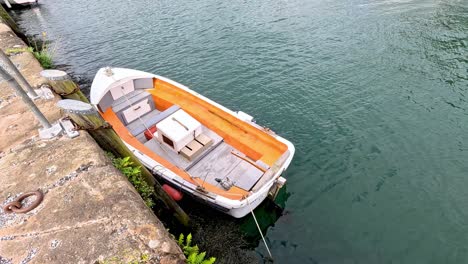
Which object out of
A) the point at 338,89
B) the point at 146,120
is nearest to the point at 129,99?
the point at 146,120

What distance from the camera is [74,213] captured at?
5.66 metres

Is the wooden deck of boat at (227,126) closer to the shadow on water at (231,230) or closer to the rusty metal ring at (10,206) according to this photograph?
the shadow on water at (231,230)

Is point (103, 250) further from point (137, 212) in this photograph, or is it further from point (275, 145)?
point (275, 145)

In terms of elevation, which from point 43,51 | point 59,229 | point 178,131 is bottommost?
point 178,131

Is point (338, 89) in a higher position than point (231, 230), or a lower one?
higher

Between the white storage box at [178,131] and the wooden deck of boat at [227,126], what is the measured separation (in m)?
1.12

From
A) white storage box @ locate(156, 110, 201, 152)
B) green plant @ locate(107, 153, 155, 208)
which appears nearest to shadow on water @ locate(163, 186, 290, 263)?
green plant @ locate(107, 153, 155, 208)

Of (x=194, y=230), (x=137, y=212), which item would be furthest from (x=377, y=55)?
(x=137, y=212)

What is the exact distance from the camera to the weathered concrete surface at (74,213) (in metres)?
5.04

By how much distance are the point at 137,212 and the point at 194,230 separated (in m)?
4.52

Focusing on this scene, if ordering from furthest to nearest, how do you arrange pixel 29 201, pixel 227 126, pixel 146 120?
1. pixel 146 120
2. pixel 227 126
3. pixel 29 201

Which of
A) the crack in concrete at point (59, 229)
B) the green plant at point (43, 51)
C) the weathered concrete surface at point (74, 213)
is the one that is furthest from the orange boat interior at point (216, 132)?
the green plant at point (43, 51)

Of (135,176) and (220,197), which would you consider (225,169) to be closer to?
(220,197)

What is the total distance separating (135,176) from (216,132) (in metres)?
4.94
